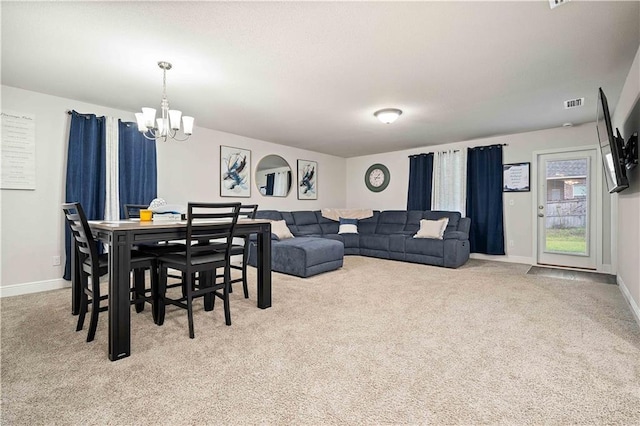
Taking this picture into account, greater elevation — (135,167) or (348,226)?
(135,167)

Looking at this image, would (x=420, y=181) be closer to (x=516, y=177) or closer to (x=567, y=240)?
(x=516, y=177)

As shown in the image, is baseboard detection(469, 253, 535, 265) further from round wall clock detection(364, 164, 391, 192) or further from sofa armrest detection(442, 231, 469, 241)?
round wall clock detection(364, 164, 391, 192)

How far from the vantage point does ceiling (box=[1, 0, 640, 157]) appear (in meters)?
2.02

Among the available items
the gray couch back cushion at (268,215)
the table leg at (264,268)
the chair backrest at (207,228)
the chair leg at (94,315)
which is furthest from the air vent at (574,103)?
the chair leg at (94,315)

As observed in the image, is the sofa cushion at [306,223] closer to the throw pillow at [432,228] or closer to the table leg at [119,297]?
the throw pillow at [432,228]

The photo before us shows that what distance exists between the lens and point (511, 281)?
13.1ft

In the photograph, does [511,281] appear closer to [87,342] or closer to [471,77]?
[471,77]

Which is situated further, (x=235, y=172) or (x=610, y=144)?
(x=235, y=172)

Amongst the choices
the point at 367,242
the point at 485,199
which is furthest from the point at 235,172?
the point at 485,199

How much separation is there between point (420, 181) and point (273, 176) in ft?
9.96

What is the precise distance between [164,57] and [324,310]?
2.60 m

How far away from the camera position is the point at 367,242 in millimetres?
6016

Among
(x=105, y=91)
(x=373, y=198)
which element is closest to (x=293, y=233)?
(x=373, y=198)

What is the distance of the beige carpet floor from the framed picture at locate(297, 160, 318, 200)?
3793 millimetres
